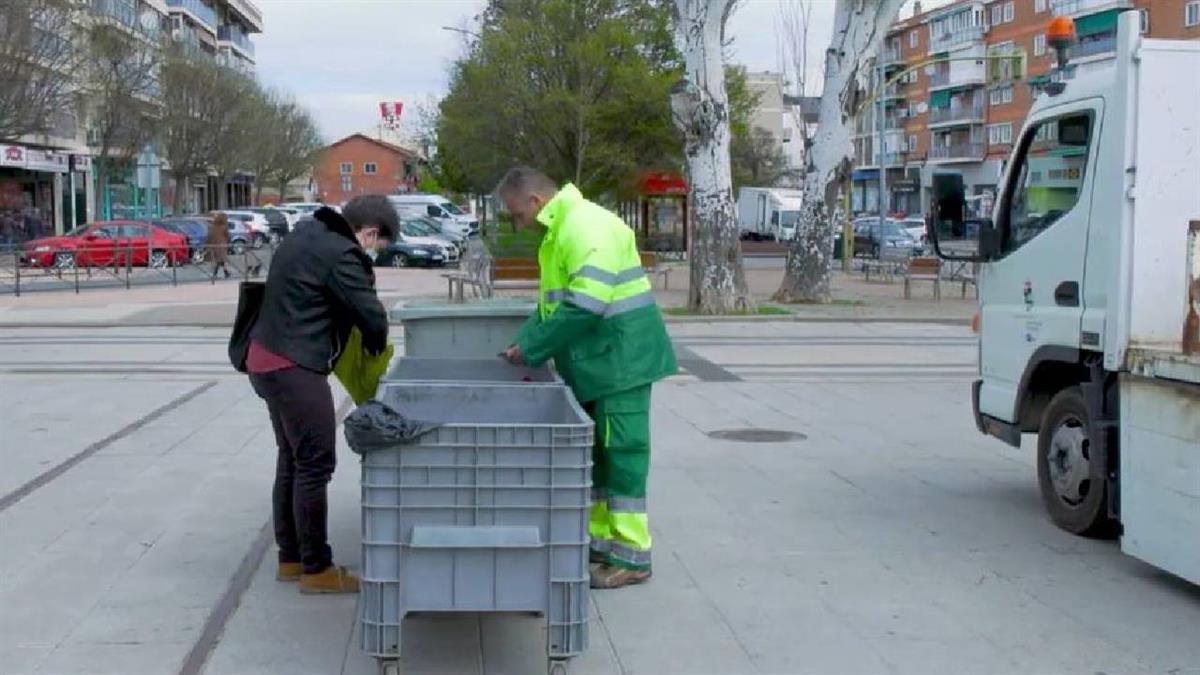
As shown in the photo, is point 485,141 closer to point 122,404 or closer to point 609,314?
point 122,404

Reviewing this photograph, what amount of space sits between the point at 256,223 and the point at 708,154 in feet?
119

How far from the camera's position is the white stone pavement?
5.91 meters

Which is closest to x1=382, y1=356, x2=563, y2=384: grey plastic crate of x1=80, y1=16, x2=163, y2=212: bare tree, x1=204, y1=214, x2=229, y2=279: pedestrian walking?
x1=204, y1=214, x2=229, y2=279: pedestrian walking

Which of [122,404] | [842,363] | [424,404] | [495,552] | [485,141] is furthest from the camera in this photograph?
[485,141]

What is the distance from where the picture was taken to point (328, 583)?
6.66m

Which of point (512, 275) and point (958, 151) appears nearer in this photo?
point (512, 275)

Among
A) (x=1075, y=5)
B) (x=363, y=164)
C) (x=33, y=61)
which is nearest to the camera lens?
(x=33, y=61)

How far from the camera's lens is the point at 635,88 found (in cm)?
4206

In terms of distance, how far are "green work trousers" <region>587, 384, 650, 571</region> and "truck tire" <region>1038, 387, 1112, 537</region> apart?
234 centimetres

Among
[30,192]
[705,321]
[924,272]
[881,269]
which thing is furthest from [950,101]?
[705,321]

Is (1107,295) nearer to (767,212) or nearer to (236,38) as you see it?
(767,212)

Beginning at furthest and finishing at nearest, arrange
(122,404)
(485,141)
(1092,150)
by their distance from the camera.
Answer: (485,141), (122,404), (1092,150)

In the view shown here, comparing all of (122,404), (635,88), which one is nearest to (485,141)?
(635,88)

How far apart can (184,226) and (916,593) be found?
143 feet
